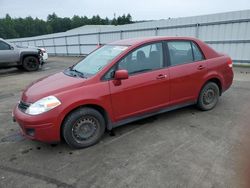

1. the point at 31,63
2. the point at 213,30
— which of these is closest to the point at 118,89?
the point at 213,30

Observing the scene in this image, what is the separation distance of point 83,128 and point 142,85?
4.04ft

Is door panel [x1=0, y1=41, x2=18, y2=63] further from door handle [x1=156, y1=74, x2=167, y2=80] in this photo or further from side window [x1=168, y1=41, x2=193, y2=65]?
door handle [x1=156, y1=74, x2=167, y2=80]

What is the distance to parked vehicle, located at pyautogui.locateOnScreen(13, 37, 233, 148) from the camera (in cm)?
339

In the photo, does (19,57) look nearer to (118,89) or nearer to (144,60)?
(144,60)

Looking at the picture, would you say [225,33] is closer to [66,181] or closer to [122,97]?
[122,97]

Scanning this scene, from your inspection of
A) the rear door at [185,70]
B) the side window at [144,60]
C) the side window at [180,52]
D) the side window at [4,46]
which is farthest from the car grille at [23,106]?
the side window at [4,46]

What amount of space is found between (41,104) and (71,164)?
0.97 meters

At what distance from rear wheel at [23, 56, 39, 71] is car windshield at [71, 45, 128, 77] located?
29.3 feet

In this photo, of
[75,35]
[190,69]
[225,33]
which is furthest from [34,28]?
[190,69]

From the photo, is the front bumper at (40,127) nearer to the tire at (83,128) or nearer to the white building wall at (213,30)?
the tire at (83,128)

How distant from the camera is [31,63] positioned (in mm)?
12531

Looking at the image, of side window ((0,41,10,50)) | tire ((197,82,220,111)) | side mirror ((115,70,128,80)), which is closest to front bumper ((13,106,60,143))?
side mirror ((115,70,128,80))

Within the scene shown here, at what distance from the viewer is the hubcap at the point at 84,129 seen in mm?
3572

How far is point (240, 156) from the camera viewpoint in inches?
128
